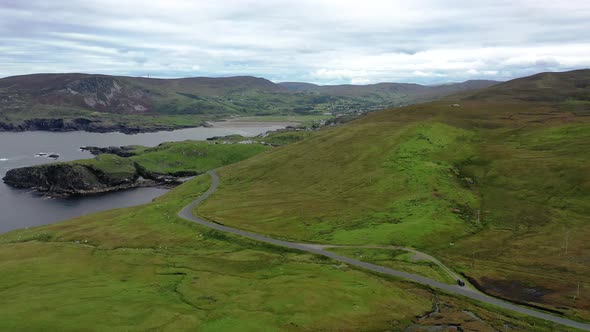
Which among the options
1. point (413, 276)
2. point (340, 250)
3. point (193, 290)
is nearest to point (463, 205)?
point (340, 250)

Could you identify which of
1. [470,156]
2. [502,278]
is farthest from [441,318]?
[470,156]

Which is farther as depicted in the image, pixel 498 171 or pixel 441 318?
pixel 498 171

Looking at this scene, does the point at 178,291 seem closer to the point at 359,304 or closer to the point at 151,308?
the point at 151,308

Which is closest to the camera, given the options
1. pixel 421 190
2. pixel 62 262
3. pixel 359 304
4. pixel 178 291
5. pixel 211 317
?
pixel 211 317

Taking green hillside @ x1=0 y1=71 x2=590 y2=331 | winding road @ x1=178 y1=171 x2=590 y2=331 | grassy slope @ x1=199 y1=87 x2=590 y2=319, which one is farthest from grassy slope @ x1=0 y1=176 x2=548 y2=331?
grassy slope @ x1=199 y1=87 x2=590 y2=319

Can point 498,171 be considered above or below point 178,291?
above

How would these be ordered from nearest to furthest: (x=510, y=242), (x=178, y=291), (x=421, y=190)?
(x=178, y=291) → (x=510, y=242) → (x=421, y=190)

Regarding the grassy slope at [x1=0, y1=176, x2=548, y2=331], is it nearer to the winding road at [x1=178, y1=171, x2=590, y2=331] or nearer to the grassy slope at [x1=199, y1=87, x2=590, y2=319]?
the winding road at [x1=178, y1=171, x2=590, y2=331]

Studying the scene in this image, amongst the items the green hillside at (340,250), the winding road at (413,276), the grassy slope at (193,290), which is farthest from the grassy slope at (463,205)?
the grassy slope at (193,290)
